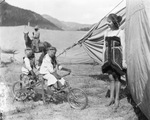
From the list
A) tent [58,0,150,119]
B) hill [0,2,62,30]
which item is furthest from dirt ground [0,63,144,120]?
hill [0,2,62,30]

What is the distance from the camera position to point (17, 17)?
24.7m

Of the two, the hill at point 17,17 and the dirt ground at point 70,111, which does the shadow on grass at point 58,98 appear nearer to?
the dirt ground at point 70,111

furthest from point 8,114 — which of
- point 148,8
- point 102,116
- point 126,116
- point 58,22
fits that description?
point 58,22

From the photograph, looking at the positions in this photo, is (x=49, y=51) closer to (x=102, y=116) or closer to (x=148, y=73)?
(x=102, y=116)

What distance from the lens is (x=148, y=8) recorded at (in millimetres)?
4246

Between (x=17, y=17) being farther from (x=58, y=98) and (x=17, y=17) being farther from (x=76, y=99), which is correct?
(x=76, y=99)

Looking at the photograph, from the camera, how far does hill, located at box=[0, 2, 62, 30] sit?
23922mm

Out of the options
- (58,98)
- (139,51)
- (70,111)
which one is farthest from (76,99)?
(139,51)

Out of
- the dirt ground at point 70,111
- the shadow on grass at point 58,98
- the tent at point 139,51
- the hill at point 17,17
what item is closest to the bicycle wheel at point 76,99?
the dirt ground at point 70,111

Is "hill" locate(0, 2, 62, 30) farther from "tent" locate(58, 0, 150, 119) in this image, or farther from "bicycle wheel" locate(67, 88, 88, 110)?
"tent" locate(58, 0, 150, 119)

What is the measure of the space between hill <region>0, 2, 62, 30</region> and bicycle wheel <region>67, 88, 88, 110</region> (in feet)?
61.3

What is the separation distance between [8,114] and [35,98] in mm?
1234

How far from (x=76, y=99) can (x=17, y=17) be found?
66.4 ft

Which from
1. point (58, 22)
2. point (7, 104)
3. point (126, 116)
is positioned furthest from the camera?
point (58, 22)
